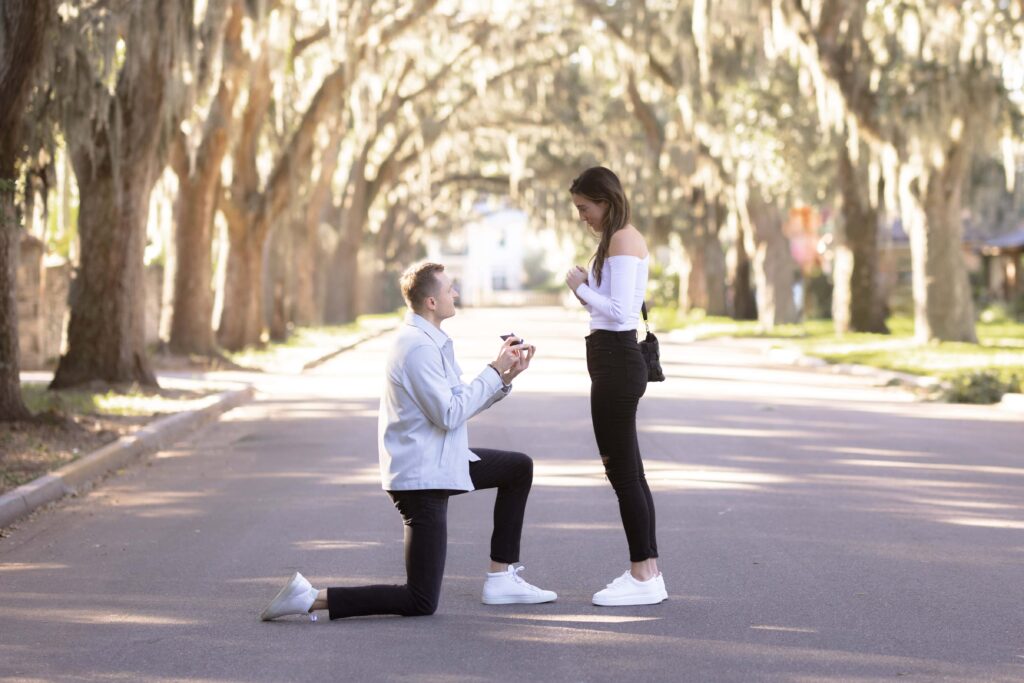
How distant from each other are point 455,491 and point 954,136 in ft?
76.6

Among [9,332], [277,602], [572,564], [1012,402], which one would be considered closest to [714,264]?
[1012,402]

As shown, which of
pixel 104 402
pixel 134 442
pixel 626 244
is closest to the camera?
pixel 626 244

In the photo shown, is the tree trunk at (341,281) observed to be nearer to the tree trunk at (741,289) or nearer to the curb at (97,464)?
the tree trunk at (741,289)

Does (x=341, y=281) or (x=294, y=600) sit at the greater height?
(x=341, y=281)

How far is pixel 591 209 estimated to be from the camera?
25.1ft

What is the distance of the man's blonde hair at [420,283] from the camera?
7246 mm

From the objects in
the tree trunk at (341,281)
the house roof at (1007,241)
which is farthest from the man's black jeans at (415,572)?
the house roof at (1007,241)

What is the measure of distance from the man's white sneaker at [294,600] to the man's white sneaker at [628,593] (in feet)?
4.43

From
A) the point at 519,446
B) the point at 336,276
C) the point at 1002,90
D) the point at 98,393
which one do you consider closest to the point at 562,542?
the point at 519,446

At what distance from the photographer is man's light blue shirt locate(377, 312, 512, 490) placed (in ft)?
23.2

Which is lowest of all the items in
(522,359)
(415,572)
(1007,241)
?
(415,572)

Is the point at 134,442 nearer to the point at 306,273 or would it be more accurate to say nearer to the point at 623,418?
the point at 623,418

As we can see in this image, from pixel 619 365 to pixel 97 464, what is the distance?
22.8ft

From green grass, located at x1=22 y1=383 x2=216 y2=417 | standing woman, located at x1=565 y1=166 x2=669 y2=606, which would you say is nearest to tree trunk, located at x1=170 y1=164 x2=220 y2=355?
green grass, located at x1=22 y1=383 x2=216 y2=417
